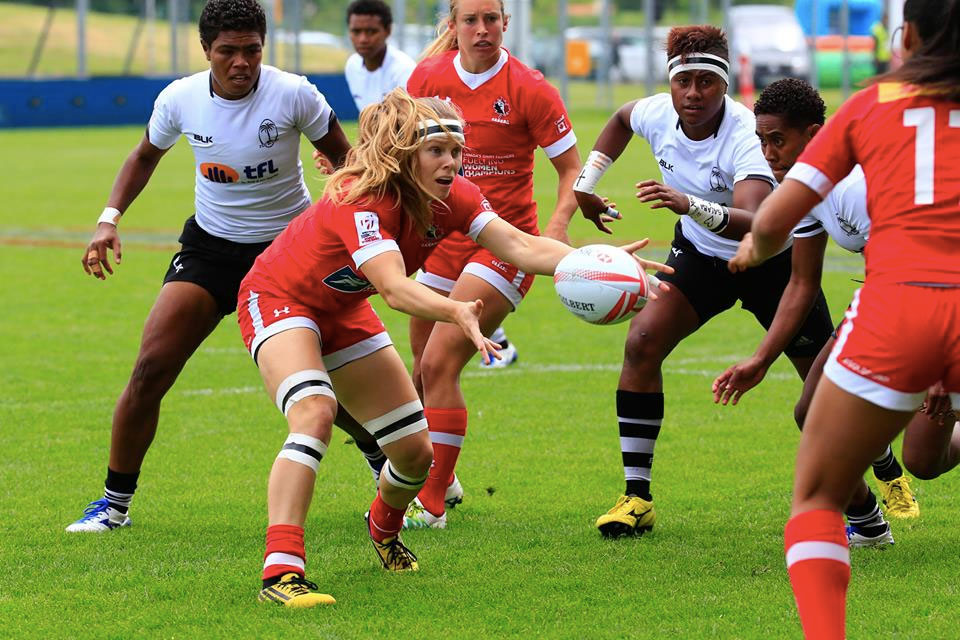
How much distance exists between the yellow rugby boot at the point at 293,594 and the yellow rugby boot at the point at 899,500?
2874 mm

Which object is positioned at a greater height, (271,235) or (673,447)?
(271,235)

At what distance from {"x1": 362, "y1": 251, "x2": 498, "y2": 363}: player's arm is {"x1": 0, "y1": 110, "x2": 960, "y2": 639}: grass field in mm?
1073

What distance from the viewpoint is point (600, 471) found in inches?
301

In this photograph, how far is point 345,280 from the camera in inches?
221

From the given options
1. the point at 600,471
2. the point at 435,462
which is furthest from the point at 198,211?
the point at 600,471

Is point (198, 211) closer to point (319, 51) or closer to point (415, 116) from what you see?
point (415, 116)

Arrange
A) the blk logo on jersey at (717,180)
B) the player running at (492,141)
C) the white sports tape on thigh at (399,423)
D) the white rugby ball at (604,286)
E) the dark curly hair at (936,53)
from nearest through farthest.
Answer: the dark curly hair at (936,53) → the white rugby ball at (604,286) → the white sports tape on thigh at (399,423) → the blk logo on jersey at (717,180) → the player running at (492,141)

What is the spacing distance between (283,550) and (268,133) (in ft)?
7.57

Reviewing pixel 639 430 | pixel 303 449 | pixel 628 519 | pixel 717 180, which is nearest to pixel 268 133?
pixel 303 449

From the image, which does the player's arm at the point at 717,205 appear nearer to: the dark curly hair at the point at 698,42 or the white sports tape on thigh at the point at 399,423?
the dark curly hair at the point at 698,42

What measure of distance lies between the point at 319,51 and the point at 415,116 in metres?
40.9

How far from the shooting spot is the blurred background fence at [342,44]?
1506 inches

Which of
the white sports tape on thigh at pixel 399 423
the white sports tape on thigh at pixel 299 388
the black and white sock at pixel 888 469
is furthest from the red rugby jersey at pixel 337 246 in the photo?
the black and white sock at pixel 888 469

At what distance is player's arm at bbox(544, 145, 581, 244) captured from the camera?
273 inches
